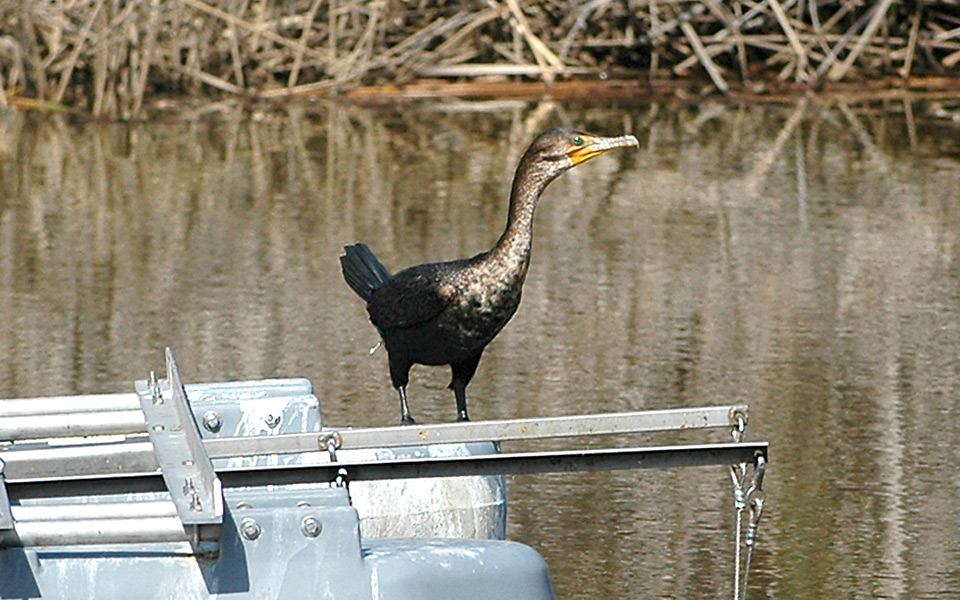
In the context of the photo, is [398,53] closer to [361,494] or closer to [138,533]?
[361,494]

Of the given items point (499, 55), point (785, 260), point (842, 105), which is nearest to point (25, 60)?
point (499, 55)

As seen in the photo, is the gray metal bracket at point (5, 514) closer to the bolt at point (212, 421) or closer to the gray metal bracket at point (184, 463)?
the gray metal bracket at point (184, 463)

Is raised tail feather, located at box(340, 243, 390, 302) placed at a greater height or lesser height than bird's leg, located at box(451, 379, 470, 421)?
Result: greater

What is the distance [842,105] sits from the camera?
1436cm

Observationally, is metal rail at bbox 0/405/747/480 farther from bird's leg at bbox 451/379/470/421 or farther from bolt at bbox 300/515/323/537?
bird's leg at bbox 451/379/470/421


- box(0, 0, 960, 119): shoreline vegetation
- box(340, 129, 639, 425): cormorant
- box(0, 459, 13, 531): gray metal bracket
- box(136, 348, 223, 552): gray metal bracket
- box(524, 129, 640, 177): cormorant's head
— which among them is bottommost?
box(0, 459, 13, 531): gray metal bracket

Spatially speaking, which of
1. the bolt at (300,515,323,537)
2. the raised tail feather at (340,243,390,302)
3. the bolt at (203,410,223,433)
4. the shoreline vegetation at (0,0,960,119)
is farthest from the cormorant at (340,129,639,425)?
the shoreline vegetation at (0,0,960,119)

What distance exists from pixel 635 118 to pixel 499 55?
2.33 meters

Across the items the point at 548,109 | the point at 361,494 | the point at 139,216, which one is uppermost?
the point at 548,109

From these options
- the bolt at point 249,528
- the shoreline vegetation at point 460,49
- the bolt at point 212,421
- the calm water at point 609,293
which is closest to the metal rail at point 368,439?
the bolt at point 249,528

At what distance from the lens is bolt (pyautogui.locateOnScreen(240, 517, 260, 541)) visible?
121 inches

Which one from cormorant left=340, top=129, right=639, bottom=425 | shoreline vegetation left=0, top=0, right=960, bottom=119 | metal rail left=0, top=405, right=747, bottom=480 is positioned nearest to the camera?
metal rail left=0, top=405, right=747, bottom=480

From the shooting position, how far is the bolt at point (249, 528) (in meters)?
3.08

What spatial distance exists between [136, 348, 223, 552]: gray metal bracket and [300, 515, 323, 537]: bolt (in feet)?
0.50
